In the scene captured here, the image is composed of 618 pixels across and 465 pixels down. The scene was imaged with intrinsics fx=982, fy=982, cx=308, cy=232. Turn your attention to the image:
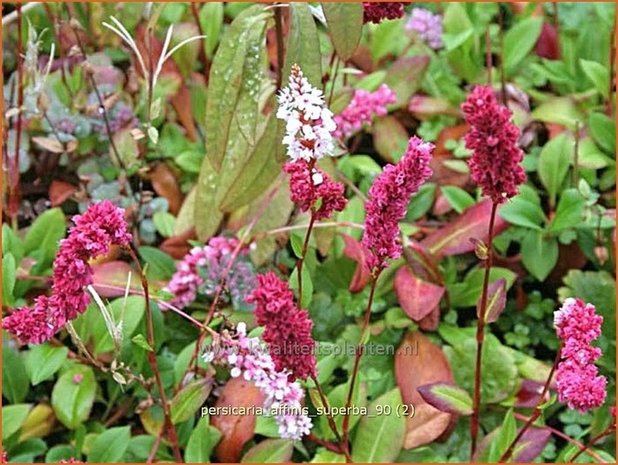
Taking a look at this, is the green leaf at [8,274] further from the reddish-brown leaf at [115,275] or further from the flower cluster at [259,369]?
the flower cluster at [259,369]

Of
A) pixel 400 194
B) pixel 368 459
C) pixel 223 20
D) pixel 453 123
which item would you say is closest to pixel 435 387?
pixel 368 459

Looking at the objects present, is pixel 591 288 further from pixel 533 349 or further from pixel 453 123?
pixel 453 123

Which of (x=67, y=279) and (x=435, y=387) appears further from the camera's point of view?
(x=435, y=387)

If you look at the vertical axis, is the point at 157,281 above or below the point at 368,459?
above

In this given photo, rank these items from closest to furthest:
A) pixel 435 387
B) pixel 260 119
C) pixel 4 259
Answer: pixel 435 387 < pixel 4 259 < pixel 260 119

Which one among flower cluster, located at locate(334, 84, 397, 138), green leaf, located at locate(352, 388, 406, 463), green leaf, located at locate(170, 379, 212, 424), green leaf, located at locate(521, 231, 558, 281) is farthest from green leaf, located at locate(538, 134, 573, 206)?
green leaf, located at locate(170, 379, 212, 424)

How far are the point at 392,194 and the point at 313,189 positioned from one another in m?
0.10

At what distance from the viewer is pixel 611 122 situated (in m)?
1.72

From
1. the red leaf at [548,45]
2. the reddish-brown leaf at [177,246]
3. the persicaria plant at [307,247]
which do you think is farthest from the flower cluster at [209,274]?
the red leaf at [548,45]

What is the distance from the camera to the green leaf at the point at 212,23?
1901mm

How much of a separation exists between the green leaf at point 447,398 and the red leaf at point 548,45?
0.91 m

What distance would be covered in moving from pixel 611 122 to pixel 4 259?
3.41 ft

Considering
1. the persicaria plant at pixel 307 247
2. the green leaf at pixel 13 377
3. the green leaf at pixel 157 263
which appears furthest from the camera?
the green leaf at pixel 157 263

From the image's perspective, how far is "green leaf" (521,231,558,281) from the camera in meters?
1.56
